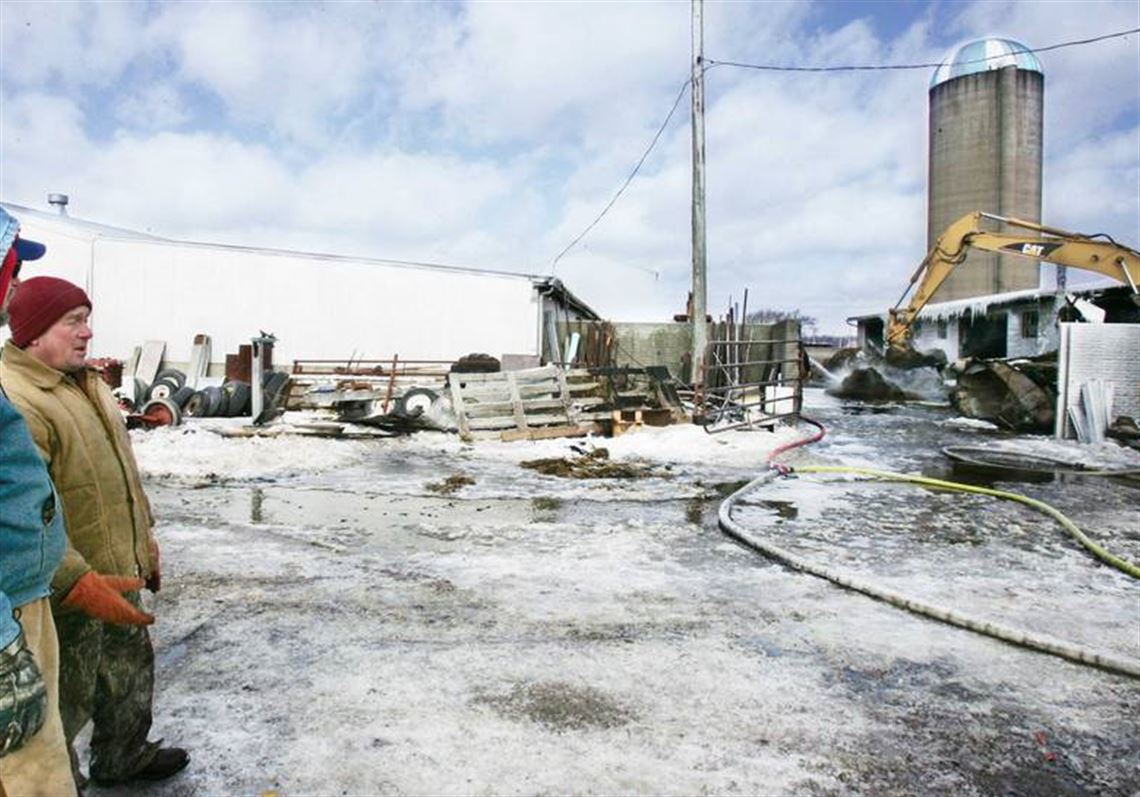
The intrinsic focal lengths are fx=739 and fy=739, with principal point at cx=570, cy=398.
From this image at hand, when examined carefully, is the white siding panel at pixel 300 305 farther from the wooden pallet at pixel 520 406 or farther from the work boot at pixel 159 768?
the work boot at pixel 159 768

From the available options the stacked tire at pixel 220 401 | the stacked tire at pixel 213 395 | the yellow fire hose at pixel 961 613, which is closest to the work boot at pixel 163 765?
the yellow fire hose at pixel 961 613

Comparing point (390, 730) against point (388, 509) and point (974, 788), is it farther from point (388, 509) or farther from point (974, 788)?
point (388, 509)

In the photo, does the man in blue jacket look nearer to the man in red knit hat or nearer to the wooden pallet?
the man in red knit hat

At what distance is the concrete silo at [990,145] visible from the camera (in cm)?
3516

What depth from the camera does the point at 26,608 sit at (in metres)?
1.70

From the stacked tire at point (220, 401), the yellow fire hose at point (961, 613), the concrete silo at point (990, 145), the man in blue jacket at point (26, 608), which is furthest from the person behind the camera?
the concrete silo at point (990, 145)

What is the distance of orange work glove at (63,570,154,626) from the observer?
1.93 meters

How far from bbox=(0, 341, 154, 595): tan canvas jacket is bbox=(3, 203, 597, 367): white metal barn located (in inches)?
736

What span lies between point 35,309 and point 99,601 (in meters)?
0.87

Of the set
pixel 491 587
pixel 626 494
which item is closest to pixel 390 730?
pixel 491 587

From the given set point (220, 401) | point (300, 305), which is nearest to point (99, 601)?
point (220, 401)

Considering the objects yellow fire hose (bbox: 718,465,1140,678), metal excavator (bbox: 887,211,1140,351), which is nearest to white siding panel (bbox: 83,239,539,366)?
metal excavator (bbox: 887,211,1140,351)

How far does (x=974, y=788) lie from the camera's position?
251 centimetres

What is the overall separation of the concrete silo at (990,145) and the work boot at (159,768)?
39665 mm
